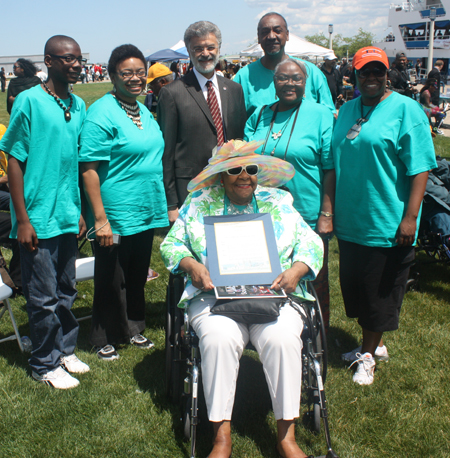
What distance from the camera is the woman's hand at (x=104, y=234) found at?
10.1ft

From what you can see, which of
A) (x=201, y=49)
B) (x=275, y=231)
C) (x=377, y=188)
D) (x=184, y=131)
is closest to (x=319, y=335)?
(x=275, y=231)

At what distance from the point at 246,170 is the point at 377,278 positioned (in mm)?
1210

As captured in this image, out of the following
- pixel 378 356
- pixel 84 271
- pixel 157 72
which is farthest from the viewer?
pixel 157 72

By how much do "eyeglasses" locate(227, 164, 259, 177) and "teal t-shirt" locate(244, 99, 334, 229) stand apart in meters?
0.40

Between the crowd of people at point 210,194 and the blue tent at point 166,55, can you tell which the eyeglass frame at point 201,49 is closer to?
the crowd of people at point 210,194

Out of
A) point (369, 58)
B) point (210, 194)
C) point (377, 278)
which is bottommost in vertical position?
point (377, 278)

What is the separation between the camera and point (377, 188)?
9.52 ft

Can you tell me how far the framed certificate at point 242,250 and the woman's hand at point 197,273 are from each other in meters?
0.04

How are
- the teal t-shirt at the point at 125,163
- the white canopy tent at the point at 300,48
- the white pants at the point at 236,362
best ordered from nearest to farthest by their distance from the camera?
1. the white pants at the point at 236,362
2. the teal t-shirt at the point at 125,163
3. the white canopy tent at the point at 300,48

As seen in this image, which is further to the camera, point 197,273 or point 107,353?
point 107,353

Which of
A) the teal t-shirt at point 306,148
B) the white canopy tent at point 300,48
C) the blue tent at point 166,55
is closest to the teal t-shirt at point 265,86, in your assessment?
the teal t-shirt at point 306,148

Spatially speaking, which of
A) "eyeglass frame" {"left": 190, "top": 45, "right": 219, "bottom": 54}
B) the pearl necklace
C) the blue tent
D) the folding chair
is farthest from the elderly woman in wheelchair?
the blue tent

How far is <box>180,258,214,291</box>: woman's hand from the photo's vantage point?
8.48 feet

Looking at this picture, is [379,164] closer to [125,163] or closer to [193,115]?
[193,115]
